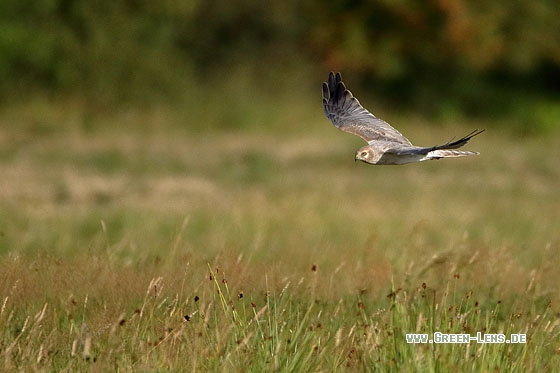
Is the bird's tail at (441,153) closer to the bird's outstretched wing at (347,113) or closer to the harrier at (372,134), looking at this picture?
the harrier at (372,134)

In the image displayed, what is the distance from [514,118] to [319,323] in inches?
796

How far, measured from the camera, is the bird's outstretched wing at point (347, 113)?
23.6ft

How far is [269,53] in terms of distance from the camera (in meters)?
23.4

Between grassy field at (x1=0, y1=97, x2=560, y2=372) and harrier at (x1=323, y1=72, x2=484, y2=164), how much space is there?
681mm

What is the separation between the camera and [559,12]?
24.4m

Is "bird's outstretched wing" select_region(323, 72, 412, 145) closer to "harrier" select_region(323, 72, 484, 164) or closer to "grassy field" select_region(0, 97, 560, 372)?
"harrier" select_region(323, 72, 484, 164)

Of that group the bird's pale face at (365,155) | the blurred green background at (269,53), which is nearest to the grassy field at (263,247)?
the bird's pale face at (365,155)

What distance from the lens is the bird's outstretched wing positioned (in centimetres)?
720

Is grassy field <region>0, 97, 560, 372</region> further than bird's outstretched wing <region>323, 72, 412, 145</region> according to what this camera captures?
No

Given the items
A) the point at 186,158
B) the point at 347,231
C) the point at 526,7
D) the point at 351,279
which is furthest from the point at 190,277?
the point at 526,7

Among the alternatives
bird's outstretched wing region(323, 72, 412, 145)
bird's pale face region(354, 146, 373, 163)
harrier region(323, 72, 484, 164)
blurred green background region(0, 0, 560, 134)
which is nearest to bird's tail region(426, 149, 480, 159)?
harrier region(323, 72, 484, 164)

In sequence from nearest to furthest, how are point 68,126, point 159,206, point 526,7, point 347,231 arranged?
point 347,231
point 159,206
point 68,126
point 526,7

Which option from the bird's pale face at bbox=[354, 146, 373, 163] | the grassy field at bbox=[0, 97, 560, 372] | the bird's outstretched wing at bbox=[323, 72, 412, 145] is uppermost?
the bird's outstretched wing at bbox=[323, 72, 412, 145]

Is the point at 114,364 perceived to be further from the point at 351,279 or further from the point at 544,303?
the point at 544,303
